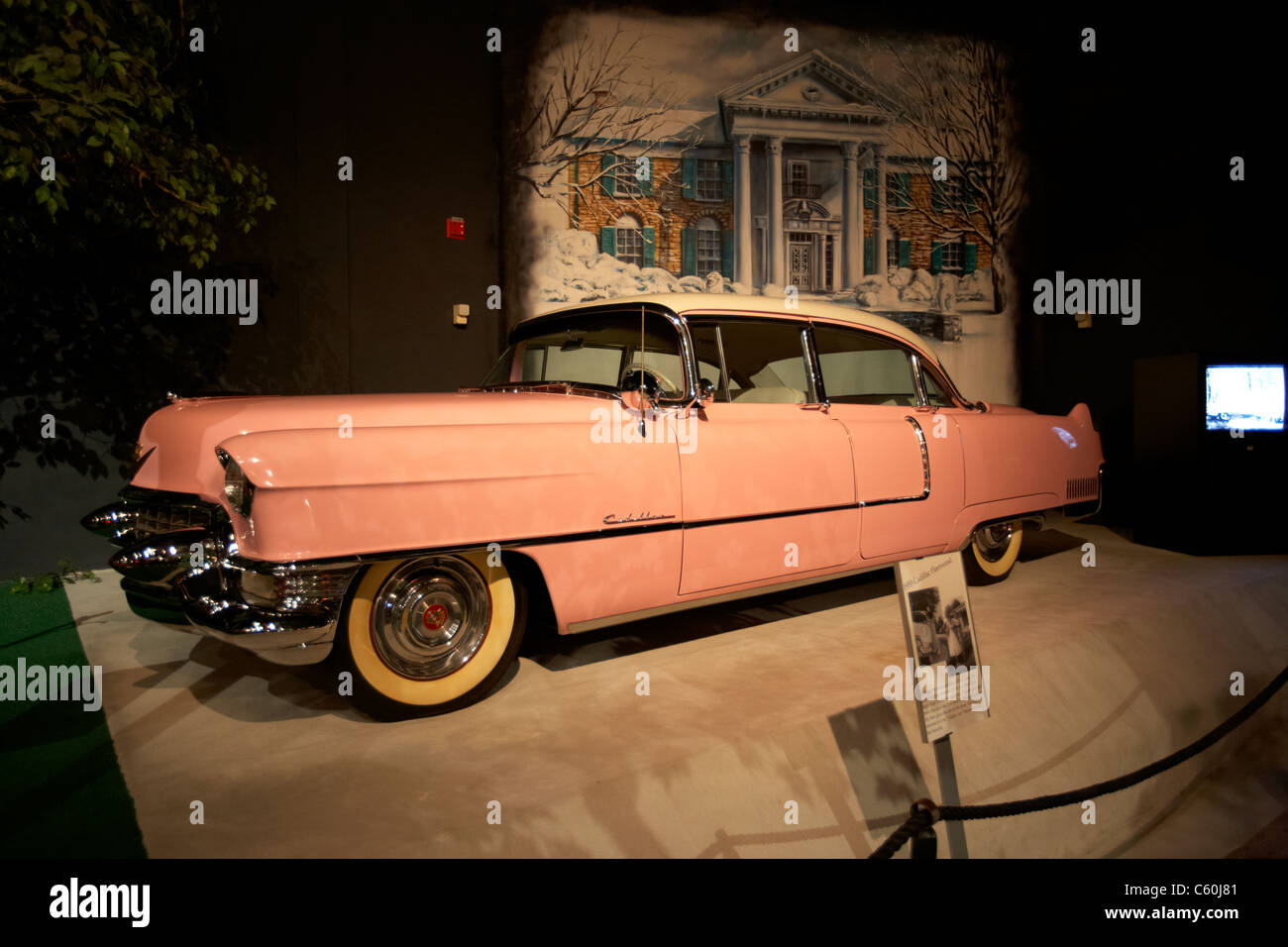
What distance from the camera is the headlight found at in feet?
6.92

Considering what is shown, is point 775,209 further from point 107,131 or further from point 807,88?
point 107,131

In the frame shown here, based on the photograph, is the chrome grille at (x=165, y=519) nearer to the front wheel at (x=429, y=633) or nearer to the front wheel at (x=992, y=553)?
the front wheel at (x=429, y=633)

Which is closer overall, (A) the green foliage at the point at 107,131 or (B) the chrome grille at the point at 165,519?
(B) the chrome grille at the point at 165,519

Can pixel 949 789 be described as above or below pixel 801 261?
below

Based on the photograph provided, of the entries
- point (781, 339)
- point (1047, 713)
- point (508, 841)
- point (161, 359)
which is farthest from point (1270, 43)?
point (161, 359)

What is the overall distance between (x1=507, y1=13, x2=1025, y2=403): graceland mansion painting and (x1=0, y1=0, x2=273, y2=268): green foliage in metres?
2.40

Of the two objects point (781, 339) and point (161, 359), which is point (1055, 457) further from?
point (161, 359)

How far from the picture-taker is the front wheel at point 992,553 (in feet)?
14.5

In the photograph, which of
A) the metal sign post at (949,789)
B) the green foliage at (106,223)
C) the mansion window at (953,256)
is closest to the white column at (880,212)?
the mansion window at (953,256)

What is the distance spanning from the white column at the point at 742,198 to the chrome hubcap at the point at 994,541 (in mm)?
3040

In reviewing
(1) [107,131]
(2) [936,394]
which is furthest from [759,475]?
(1) [107,131]

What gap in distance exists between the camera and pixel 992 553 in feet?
14.8

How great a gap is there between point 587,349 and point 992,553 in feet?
9.50

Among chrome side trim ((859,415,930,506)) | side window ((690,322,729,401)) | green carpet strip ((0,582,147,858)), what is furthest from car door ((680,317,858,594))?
green carpet strip ((0,582,147,858))
